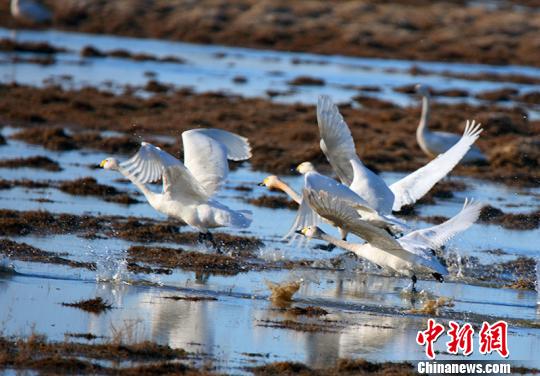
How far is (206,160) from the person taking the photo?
50.0 ft

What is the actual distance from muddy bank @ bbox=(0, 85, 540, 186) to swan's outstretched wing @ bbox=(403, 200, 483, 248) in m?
9.66

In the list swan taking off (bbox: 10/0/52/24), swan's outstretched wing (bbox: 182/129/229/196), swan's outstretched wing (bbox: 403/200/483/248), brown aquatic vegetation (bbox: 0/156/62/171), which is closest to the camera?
swan's outstretched wing (bbox: 403/200/483/248)

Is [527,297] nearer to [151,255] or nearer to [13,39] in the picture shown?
[151,255]

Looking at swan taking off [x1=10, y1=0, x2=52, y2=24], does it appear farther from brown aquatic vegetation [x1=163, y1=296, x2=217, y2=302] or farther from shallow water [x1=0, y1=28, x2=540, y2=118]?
brown aquatic vegetation [x1=163, y1=296, x2=217, y2=302]

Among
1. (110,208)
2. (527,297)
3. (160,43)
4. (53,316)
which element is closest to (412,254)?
(527,297)

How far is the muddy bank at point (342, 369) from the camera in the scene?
9.42m

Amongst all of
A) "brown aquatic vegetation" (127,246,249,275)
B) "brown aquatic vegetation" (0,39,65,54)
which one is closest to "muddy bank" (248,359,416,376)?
"brown aquatic vegetation" (127,246,249,275)

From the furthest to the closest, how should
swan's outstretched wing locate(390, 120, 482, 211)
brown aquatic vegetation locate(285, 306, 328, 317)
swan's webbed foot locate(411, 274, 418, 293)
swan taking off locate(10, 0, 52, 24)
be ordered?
swan taking off locate(10, 0, 52, 24) → swan's outstretched wing locate(390, 120, 482, 211) → swan's webbed foot locate(411, 274, 418, 293) → brown aquatic vegetation locate(285, 306, 328, 317)

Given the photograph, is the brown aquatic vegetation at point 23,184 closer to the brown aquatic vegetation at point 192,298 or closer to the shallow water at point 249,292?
the shallow water at point 249,292

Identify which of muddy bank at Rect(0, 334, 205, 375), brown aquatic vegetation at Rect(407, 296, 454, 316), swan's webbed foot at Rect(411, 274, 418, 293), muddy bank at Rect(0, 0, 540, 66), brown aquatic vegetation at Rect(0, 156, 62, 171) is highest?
muddy bank at Rect(0, 0, 540, 66)

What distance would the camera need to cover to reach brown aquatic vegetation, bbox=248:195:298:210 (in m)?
19.0

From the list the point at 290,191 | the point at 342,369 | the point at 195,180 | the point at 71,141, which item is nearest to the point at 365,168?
the point at 290,191

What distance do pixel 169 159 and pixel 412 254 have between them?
10.8 feet

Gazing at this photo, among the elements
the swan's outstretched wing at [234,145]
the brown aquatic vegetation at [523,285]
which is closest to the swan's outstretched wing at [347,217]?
the brown aquatic vegetation at [523,285]
